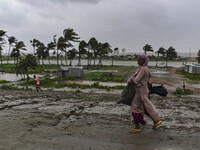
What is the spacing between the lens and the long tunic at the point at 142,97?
184 inches

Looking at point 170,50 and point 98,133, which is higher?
point 170,50

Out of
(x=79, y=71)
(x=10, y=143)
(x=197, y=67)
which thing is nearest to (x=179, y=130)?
(x=10, y=143)

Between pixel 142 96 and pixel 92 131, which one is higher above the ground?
pixel 142 96

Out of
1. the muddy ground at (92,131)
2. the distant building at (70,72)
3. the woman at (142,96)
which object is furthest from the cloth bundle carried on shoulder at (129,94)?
the distant building at (70,72)

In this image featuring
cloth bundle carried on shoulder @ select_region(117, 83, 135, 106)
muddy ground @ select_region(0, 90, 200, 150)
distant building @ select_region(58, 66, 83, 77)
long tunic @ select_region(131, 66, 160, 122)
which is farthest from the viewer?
distant building @ select_region(58, 66, 83, 77)

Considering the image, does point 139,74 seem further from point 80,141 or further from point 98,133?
point 80,141

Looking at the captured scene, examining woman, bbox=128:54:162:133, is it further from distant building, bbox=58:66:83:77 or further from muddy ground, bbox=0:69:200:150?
distant building, bbox=58:66:83:77

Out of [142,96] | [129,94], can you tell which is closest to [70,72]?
[129,94]

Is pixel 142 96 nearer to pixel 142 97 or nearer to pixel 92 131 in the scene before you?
pixel 142 97

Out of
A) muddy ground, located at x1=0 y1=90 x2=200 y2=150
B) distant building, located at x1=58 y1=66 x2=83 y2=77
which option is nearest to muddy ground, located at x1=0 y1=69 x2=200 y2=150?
muddy ground, located at x1=0 y1=90 x2=200 y2=150

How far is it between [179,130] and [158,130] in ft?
1.86

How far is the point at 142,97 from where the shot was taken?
469 centimetres

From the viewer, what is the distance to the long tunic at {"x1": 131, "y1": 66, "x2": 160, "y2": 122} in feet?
15.3

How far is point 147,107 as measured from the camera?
4.70 m
